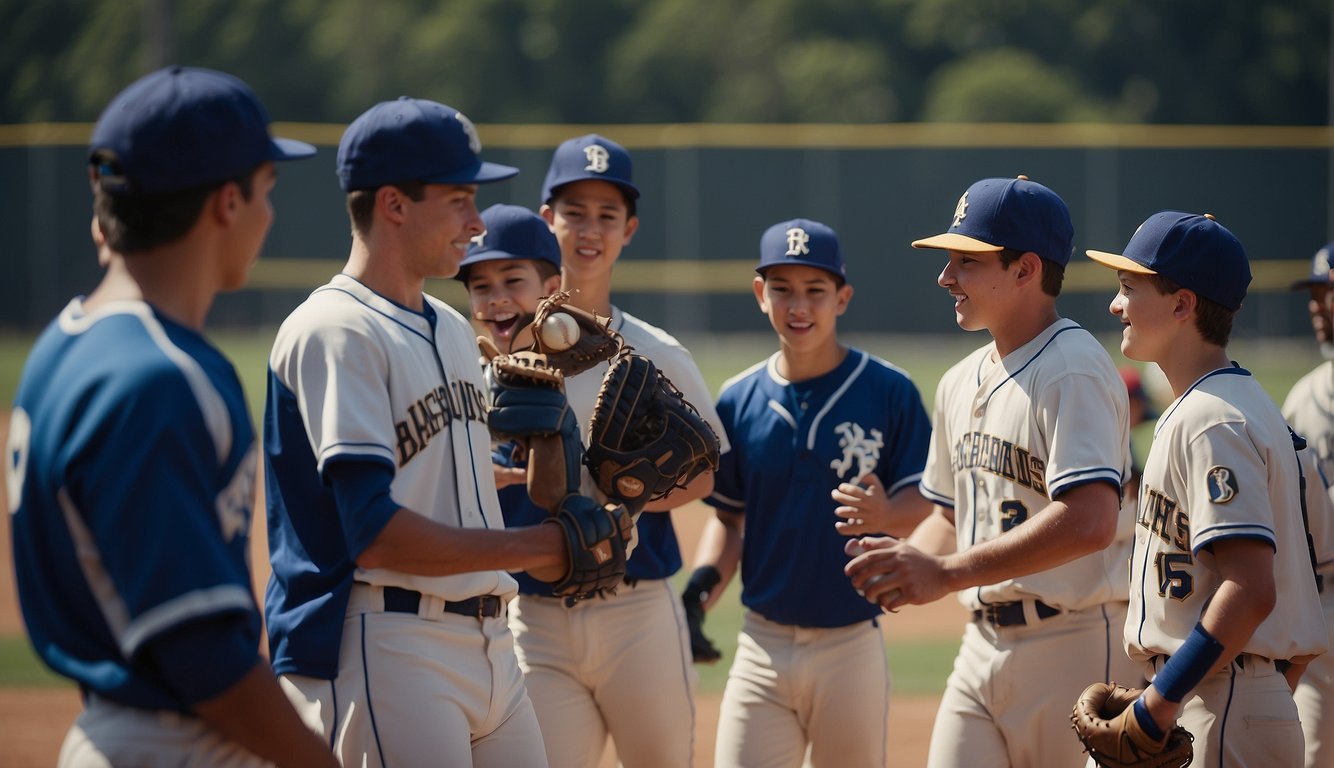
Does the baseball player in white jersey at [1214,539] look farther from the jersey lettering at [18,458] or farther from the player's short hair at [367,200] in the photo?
the jersey lettering at [18,458]

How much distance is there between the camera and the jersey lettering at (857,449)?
416 cm

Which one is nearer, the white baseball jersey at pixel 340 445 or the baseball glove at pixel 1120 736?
the white baseball jersey at pixel 340 445

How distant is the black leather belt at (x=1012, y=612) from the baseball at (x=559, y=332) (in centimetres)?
127

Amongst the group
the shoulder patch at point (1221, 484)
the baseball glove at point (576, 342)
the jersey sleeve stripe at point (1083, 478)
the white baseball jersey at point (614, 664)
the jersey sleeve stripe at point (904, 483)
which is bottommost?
the white baseball jersey at point (614, 664)

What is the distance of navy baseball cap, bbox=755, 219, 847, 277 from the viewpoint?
4.32 meters

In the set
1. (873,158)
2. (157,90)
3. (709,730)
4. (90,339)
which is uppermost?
(873,158)

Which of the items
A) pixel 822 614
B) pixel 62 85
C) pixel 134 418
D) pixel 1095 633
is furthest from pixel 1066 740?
pixel 62 85

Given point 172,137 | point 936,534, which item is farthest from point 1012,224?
point 172,137

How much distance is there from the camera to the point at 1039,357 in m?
3.40

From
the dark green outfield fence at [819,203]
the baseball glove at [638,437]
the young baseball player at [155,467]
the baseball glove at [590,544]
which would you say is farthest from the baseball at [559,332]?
the dark green outfield fence at [819,203]

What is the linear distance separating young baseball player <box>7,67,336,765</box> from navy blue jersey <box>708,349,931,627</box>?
6.87 feet

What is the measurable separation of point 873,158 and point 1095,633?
16832mm

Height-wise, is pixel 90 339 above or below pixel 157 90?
below

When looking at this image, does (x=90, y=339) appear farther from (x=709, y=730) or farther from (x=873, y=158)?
(x=873, y=158)
